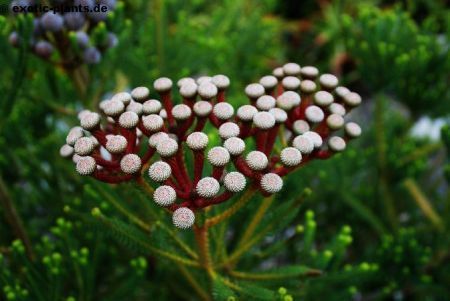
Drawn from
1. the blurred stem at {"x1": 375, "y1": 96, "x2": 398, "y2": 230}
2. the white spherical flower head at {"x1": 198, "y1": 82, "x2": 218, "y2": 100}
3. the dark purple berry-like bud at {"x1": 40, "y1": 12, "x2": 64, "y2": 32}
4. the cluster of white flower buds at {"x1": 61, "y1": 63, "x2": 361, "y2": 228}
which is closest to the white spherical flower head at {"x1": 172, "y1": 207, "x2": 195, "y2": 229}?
the cluster of white flower buds at {"x1": 61, "y1": 63, "x2": 361, "y2": 228}

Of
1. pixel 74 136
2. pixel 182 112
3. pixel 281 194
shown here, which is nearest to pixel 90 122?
pixel 74 136

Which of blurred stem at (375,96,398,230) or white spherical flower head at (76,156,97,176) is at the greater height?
white spherical flower head at (76,156,97,176)

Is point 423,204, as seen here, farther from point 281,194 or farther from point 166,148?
point 166,148

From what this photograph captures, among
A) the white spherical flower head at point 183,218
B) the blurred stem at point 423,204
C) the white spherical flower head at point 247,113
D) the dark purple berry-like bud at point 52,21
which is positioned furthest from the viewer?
the blurred stem at point 423,204

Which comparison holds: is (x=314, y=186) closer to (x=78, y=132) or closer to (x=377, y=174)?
(x=377, y=174)

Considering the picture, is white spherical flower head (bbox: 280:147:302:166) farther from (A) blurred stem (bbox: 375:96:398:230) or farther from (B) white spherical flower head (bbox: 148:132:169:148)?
(A) blurred stem (bbox: 375:96:398:230)

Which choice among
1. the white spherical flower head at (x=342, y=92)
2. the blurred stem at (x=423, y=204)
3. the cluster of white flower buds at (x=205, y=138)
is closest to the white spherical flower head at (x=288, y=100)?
the cluster of white flower buds at (x=205, y=138)

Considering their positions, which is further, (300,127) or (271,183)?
(300,127)

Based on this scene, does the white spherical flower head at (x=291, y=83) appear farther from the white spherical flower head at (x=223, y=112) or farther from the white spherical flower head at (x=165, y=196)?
the white spherical flower head at (x=165, y=196)
